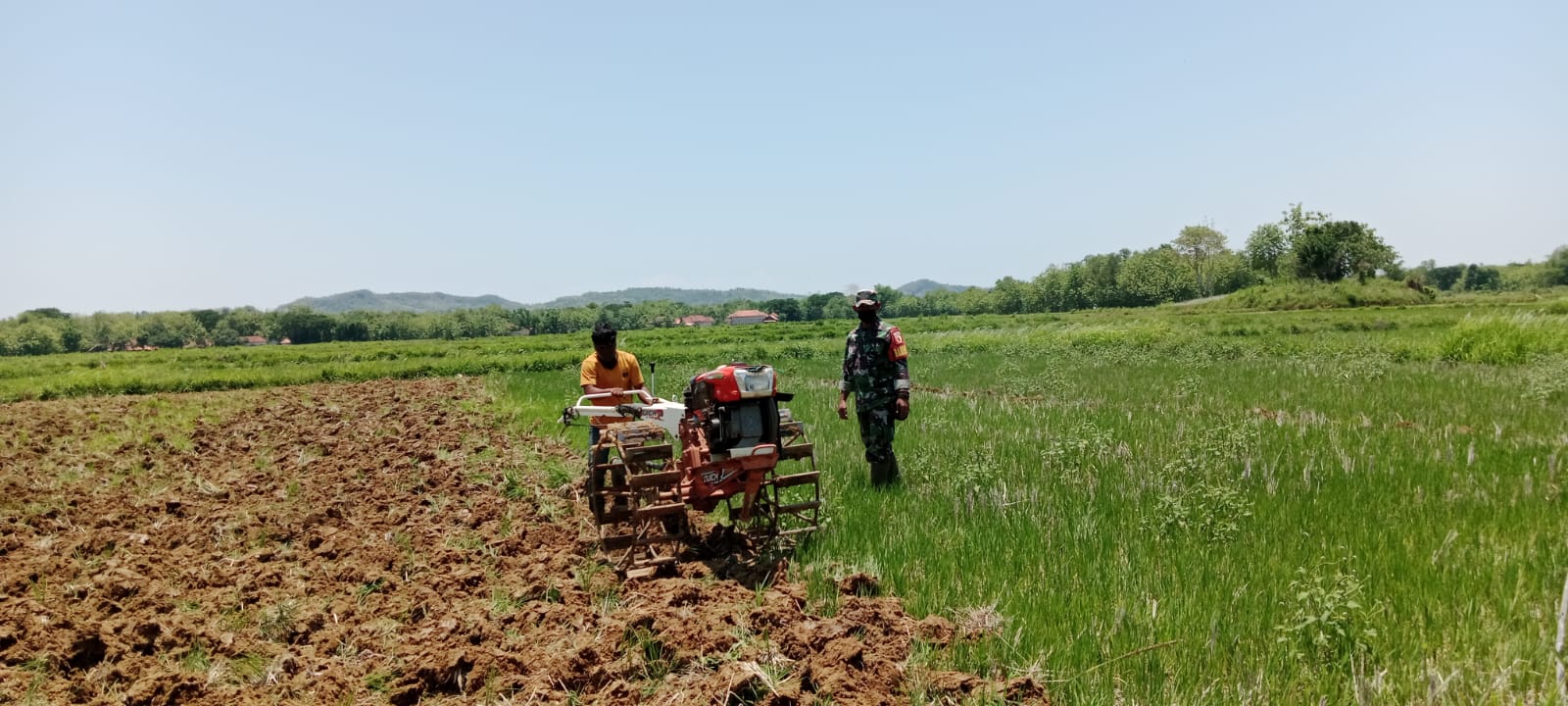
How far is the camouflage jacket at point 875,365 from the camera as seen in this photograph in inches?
271

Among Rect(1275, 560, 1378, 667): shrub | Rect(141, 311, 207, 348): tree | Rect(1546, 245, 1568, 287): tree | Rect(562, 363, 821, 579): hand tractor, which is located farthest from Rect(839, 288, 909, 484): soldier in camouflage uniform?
Rect(1546, 245, 1568, 287): tree

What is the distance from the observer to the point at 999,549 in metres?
4.93

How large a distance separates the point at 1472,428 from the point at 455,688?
11.0 metres

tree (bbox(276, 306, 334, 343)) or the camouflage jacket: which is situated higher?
tree (bbox(276, 306, 334, 343))

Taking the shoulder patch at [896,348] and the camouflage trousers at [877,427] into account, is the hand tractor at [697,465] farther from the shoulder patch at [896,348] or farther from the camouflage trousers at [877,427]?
the shoulder patch at [896,348]

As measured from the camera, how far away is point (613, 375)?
702 centimetres

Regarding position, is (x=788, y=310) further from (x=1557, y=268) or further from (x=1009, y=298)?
(x=1557, y=268)

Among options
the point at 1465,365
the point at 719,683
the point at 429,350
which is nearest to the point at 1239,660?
the point at 719,683

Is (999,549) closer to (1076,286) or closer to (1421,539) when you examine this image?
(1421,539)

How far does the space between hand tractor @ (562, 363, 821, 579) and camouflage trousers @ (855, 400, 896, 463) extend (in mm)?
1264

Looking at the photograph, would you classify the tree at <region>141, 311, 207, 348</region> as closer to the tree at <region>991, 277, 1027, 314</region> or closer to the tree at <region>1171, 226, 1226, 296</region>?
the tree at <region>991, 277, 1027, 314</region>

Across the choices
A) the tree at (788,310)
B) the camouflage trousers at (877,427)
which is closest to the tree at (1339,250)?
the camouflage trousers at (877,427)

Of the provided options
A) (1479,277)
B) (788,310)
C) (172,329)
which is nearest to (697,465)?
(172,329)

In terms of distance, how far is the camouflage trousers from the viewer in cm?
697
